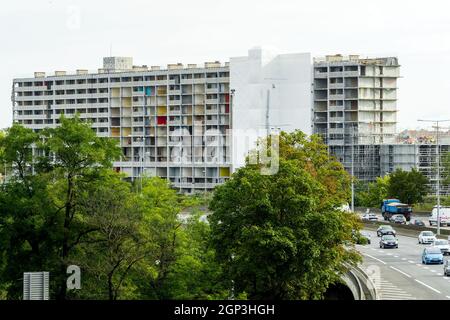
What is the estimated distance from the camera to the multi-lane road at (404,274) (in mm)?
28656

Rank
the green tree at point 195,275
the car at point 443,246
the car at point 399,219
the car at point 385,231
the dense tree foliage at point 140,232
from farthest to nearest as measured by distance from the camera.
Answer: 1. the car at point 399,219
2. the car at point 385,231
3. the car at point 443,246
4. the green tree at point 195,275
5. the dense tree foliage at point 140,232

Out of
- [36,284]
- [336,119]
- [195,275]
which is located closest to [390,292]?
[195,275]

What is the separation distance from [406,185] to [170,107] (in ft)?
66.7

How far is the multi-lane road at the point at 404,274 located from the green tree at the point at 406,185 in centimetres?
2216

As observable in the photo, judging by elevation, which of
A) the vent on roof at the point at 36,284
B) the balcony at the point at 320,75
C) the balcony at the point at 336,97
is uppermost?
the balcony at the point at 320,75

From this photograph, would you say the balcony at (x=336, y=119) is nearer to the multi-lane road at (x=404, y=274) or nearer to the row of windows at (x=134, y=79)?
the row of windows at (x=134, y=79)

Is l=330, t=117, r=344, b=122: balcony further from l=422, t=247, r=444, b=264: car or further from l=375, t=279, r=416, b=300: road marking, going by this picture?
l=375, t=279, r=416, b=300: road marking

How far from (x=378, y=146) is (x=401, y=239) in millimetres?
27025

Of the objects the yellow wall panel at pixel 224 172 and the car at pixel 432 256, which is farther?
the yellow wall panel at pixel 224 172

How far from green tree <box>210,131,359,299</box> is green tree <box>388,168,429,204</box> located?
144 ft

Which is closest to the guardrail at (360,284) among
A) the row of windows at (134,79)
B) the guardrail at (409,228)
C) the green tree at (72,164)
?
the green tree at (72,164)

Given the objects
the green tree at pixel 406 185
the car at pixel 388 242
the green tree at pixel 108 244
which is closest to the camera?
the green tree at pixel 108 244

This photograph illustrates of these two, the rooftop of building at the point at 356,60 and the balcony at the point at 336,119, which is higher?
the rooftop of building at the point at 356,60
